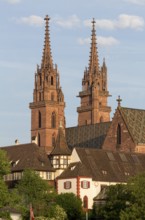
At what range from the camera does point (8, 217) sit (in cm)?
15488

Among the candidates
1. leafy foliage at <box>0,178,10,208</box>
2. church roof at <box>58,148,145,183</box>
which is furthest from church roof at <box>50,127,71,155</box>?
leafy foliage at <box>0,178,10,208</box>

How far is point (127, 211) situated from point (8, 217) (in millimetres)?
17571

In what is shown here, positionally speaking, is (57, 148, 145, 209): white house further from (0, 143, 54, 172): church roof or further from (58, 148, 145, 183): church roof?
(0, 143, 54, 172): church roof

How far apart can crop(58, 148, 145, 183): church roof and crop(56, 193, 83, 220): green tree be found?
1001 cm

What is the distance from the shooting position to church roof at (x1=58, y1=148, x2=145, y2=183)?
17912 centimetres

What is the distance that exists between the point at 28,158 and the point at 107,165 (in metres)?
13.2

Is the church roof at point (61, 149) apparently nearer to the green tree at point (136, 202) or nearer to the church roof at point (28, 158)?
the church roof at point (28, 158)

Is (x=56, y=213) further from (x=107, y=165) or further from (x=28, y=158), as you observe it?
(x=28, y=158)

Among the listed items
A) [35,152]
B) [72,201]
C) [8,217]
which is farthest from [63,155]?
→ [8,217]

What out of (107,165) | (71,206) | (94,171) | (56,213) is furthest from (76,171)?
(56,213)

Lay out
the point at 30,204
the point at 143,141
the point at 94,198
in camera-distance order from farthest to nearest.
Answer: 1. the point at 143,141
2. the point at 94,198
3. the point at 30,204

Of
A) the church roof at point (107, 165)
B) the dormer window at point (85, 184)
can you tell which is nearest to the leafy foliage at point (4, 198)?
the church roof at point (107, 165)

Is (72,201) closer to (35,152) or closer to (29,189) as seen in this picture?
(29,189)

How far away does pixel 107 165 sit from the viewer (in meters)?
183
